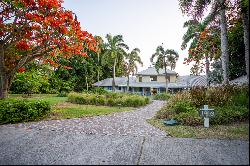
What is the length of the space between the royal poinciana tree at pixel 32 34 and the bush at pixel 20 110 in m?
2.64

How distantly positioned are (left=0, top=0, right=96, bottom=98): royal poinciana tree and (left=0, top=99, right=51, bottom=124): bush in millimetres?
2636

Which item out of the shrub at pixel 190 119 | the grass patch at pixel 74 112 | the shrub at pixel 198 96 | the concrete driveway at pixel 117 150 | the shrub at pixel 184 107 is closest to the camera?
the concrete driveway at pixel 117 150

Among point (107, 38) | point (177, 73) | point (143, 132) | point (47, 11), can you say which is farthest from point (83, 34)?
point (177, 73)

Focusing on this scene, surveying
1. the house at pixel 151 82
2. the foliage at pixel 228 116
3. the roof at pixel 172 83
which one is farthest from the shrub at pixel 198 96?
the house at pixel 151 82

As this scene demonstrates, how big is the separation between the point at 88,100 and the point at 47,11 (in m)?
13.8

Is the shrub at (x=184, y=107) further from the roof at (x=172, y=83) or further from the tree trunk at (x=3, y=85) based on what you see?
the roof at (x=172, y=83)

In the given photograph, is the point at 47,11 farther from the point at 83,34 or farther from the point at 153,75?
the point at 153,75

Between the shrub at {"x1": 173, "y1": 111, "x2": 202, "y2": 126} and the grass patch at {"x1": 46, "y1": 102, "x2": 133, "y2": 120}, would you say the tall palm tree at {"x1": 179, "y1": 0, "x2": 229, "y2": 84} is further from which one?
the grass patch at {"x1": 46, "y1": 102, "x2": 133, "y2": 120}

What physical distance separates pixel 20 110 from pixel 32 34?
4.54m

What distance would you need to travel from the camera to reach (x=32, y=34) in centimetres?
1466

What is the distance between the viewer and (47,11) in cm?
1426

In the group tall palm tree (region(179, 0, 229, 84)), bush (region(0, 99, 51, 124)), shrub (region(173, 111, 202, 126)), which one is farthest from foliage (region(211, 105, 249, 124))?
bush (region(0, 99, 51, 124))

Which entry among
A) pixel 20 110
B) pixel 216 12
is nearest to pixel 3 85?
pixel 20 110

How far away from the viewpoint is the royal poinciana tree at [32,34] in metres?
13.7
